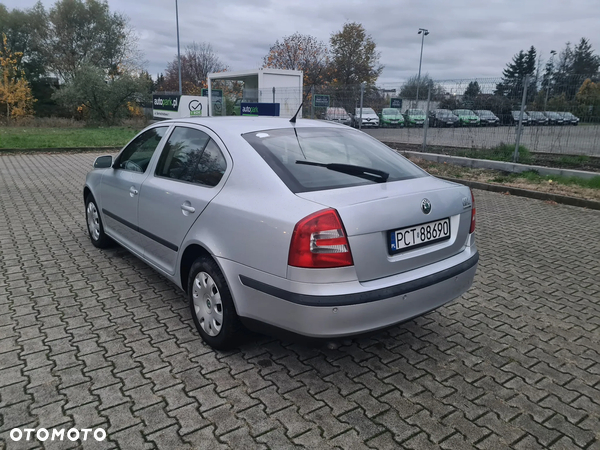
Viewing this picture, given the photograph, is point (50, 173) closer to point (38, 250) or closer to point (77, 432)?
point (38, 250)

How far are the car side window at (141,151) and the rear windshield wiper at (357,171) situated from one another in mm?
1709

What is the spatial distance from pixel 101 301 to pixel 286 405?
224 centimetres

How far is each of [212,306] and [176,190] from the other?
98cm

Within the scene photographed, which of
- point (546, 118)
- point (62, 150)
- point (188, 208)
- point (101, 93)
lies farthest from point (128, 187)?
point (101, 93)

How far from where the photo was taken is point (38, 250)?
18.3ft

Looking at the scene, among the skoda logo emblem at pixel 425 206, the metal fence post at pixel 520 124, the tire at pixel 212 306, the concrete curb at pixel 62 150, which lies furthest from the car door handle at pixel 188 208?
the concrete curb at pixel 62 150

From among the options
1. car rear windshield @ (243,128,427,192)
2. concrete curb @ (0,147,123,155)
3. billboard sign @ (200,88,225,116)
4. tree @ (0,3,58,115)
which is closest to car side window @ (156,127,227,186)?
car rear windshield @ (243,128,427,192)

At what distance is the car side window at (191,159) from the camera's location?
343cm

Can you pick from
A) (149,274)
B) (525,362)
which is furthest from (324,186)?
(149,274)

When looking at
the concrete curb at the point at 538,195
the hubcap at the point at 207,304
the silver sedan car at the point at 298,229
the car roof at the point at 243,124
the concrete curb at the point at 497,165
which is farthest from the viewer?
the concrete curb at the point at 497,165

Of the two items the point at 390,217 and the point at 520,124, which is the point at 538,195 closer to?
the point at 520,124

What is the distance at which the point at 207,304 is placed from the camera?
11.0 feet

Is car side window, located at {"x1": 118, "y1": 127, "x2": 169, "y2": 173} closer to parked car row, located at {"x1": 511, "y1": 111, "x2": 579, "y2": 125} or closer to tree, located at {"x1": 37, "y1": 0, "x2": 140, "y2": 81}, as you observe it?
parked car row, located at {"x1": 511, "y1": 111, "x2": 579, "y2": 125}

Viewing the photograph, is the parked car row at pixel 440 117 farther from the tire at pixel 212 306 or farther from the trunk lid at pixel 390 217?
the tire at pixel 212 306
